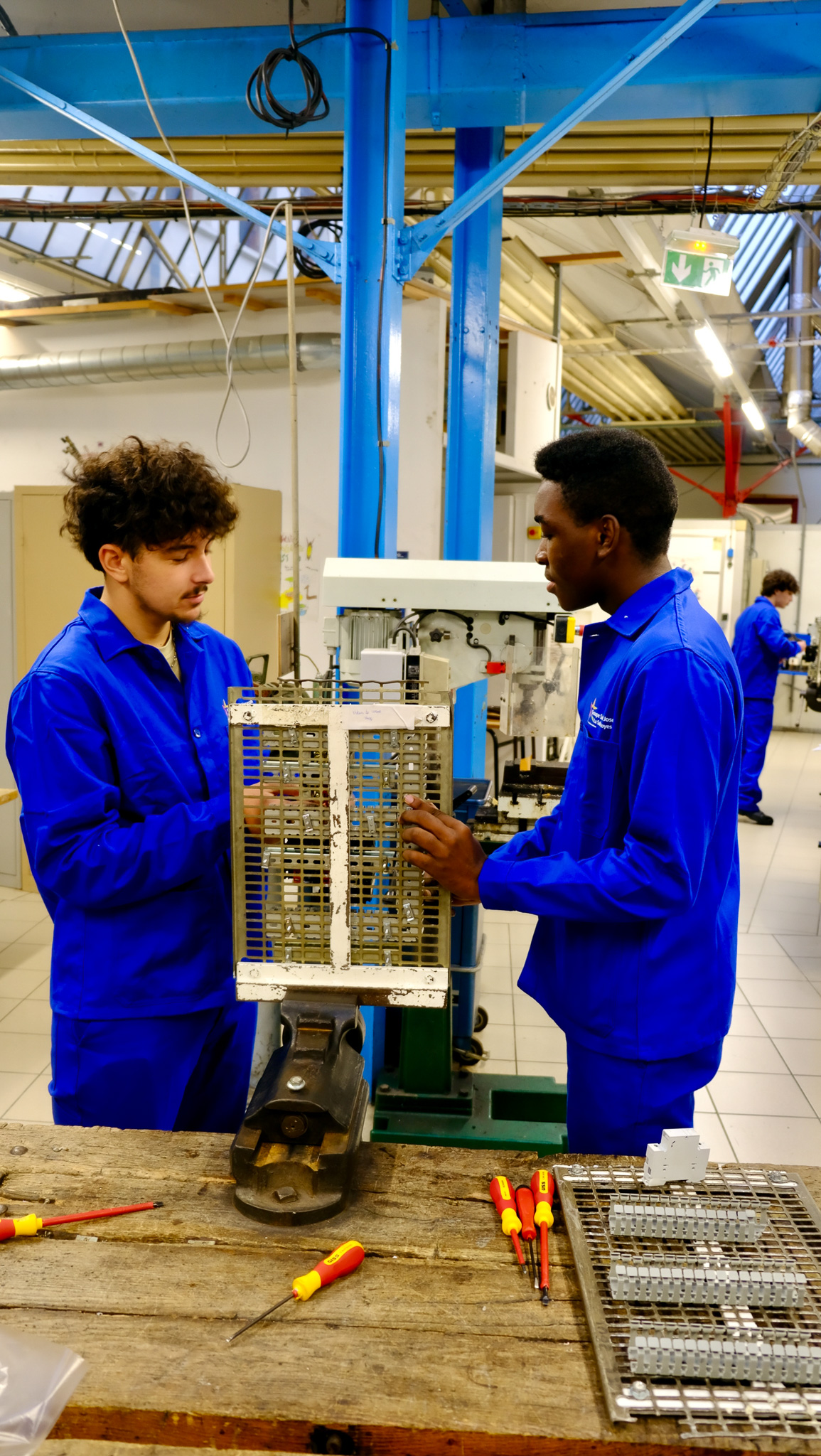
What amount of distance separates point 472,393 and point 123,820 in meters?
3.24

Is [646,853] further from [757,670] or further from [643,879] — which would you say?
[757,670]

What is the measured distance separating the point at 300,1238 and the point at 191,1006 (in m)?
0.54

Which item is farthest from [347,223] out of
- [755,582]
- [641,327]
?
[755,582]

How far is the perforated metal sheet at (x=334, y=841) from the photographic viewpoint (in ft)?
3.94

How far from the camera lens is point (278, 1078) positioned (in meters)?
1.17

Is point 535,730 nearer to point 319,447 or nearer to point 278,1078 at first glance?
point 278,1078

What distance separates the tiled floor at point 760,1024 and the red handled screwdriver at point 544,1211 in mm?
1979

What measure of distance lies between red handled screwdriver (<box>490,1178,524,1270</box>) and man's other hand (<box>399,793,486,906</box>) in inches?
13.9

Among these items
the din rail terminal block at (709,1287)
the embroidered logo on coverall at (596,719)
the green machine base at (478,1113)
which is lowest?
the green machine base at (478,1113)

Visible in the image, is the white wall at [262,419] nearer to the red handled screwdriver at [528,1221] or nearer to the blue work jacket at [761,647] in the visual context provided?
the blue work jacket at [761,647]

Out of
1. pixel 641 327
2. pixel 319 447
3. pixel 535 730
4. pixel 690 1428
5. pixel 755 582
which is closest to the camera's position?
pixel 690 1428

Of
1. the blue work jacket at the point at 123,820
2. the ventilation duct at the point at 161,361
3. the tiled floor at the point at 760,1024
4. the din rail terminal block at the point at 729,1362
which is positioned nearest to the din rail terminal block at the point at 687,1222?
the din rail terminal block at the point at 729,1362

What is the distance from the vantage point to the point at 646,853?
126cm

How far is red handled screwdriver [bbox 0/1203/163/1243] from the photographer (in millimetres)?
1067
